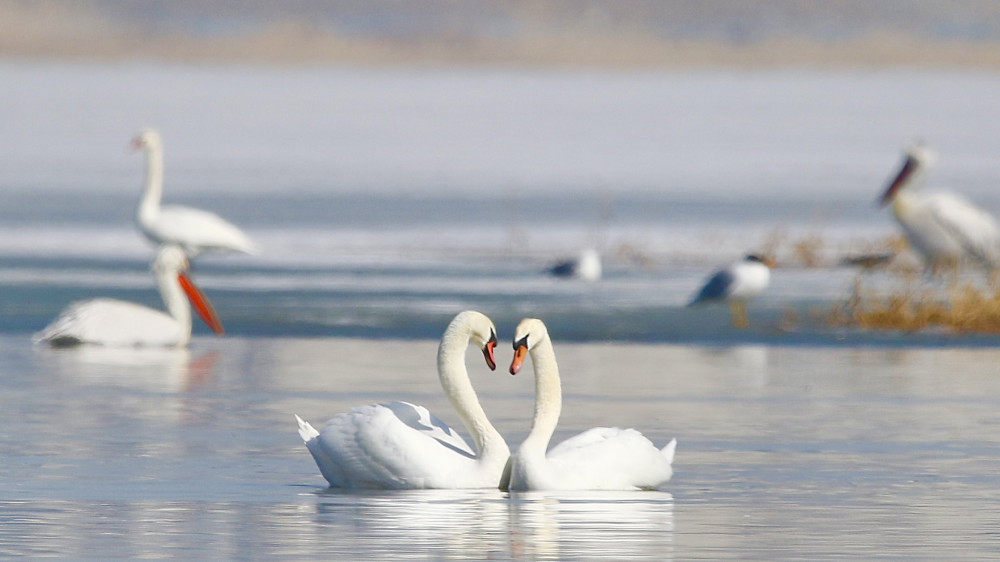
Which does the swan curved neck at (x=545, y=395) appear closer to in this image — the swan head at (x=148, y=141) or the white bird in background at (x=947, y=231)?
the white bird in background at (x=947, y=231)

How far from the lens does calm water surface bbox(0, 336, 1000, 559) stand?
7770mm

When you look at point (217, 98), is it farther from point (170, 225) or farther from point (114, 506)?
point (114, 506)

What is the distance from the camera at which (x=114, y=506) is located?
8.45 meters

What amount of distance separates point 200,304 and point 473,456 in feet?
20.7

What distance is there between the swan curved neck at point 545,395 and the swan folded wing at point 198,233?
1150 cm

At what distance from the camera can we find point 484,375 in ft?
43.9

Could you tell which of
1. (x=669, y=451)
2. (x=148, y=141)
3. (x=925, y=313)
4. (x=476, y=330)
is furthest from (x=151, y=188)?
(x=669, y=451)

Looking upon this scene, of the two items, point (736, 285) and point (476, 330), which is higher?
point (736, 285)

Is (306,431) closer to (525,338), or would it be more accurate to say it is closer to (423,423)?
(423,423)

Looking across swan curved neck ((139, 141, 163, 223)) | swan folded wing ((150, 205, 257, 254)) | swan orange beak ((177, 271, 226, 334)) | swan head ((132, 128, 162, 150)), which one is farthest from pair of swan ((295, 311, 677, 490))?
swan head ((132, 128, 162, 150))

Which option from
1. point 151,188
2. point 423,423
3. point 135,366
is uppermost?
point 151,188

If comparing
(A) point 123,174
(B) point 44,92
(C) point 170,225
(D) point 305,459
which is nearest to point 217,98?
(B) point 44,92

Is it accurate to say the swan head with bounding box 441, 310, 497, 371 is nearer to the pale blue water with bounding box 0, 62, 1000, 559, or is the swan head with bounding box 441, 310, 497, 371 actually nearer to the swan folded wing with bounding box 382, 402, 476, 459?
the swan folded wing with bounding box 382, 402, 476, 459

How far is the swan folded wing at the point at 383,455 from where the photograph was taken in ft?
29.6
